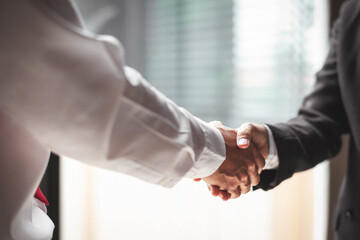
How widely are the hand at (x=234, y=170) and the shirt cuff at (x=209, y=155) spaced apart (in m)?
0.15

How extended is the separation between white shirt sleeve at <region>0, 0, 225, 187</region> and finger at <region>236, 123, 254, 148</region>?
1.12ft

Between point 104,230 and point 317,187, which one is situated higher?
point 317,187

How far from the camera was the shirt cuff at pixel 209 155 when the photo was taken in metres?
0.73

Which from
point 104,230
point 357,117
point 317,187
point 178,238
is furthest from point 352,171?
point 104,230

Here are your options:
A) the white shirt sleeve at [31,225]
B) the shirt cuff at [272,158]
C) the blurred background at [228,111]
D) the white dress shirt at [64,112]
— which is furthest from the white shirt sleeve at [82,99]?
the blurred background at [228,111]

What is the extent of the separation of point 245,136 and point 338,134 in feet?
1.43

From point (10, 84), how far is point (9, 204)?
20cm

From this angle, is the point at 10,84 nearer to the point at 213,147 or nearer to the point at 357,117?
the point at 213,147

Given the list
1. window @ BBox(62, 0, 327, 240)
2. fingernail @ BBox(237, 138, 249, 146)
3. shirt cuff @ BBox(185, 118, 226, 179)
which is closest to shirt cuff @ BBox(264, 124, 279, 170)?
fingernail @ BBox(237, 138, 249, 146)

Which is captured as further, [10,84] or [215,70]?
[215,70]

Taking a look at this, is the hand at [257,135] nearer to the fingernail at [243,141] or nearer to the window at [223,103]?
the fingernail at [243,141]

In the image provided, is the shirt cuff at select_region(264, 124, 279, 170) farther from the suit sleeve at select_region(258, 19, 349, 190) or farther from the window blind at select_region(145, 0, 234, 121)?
the window blind at select_region(145, 0, 234, 121)

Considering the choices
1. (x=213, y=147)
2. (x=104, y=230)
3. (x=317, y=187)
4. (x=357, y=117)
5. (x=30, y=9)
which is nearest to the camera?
(x=30, y=9)

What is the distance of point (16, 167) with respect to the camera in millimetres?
557
